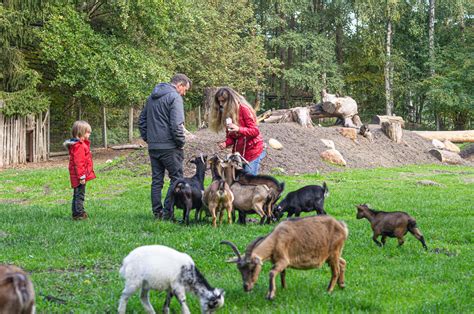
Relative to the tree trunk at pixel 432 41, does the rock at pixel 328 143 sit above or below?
below

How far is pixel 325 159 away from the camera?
803 inches

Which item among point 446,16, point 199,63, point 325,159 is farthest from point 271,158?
point 446,16

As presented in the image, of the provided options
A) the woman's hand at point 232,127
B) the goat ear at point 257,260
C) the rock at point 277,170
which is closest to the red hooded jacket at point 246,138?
the woman's hand at point 232,127

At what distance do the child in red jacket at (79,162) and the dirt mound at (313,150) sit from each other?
7.26m

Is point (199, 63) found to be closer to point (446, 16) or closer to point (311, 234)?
point (446, 16)

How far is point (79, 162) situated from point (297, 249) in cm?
587

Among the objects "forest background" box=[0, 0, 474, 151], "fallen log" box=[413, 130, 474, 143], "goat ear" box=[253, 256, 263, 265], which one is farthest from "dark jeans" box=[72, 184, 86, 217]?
"fallen log" box=[413, 130, 474, 143]

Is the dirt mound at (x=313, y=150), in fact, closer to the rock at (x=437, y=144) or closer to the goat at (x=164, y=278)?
the rock at (x=437, y=144)

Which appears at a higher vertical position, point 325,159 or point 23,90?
point 23,90

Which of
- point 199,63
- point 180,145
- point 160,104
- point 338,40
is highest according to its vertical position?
point 338,40

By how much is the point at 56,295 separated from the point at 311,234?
2.61 m

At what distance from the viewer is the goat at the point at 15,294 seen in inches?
146

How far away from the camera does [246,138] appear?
972cm

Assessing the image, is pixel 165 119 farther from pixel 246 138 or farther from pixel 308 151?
pixel 308 151
